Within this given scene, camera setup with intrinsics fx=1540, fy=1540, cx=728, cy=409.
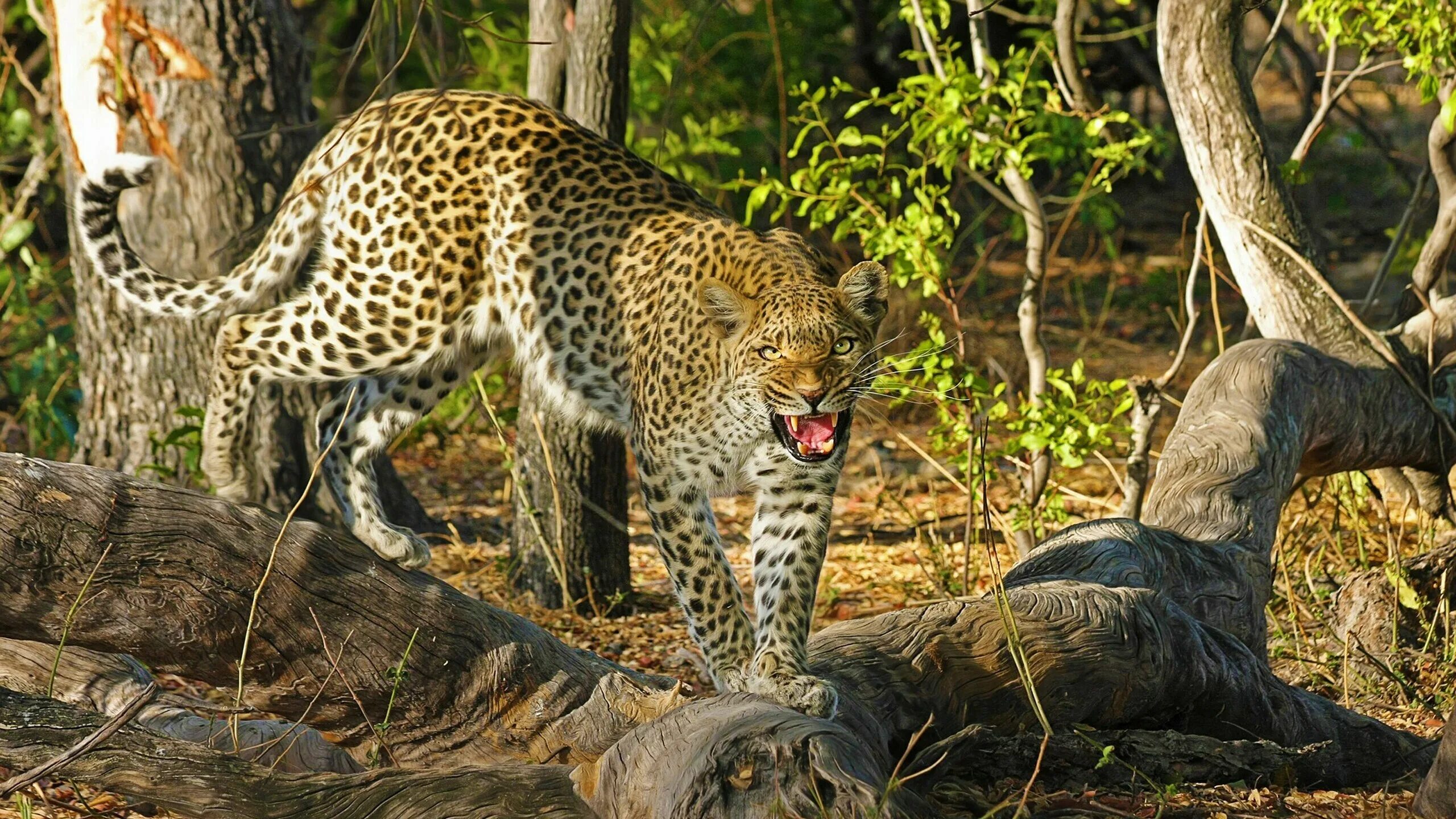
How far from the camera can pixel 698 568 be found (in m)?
4.90

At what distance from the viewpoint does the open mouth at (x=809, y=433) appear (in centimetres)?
460

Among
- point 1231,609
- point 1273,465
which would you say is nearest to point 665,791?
point 1231,609

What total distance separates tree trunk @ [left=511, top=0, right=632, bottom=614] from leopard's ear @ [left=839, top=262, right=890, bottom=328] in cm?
180

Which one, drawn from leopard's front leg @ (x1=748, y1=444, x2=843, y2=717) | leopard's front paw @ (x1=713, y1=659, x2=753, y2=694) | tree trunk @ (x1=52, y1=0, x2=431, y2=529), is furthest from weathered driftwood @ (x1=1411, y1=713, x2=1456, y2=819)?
tree trunk @ (x1=52, y1=0, x2=431, y2=529)

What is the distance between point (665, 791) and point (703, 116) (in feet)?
26.0

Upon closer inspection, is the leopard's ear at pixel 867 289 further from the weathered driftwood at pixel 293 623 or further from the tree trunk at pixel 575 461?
the tree trunk at pixel 575 461

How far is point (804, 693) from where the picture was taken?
159 inches

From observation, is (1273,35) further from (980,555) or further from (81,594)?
(81,594)

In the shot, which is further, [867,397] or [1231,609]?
[1231,609]

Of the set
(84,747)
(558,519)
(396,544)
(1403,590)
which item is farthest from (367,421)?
(1403,590)

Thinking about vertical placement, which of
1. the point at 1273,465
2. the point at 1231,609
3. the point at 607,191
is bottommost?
the point at 1231,609

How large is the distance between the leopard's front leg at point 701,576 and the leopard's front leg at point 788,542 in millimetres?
105

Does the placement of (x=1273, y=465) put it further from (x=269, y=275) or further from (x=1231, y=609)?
(x=269, y=275)

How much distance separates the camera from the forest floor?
Answer: 4070 mm
